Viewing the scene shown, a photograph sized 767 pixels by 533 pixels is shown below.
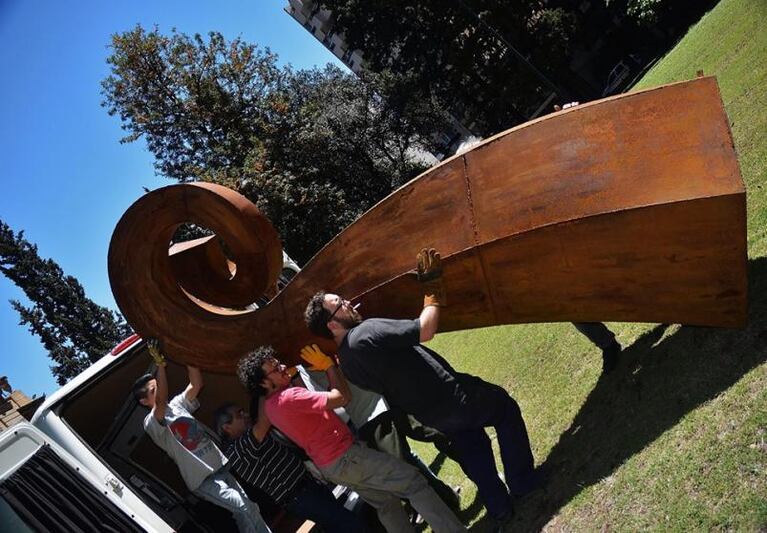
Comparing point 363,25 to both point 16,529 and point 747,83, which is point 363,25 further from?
point 16,529

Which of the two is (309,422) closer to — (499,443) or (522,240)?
(499,443)

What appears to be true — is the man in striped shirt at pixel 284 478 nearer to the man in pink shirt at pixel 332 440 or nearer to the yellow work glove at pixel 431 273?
the man in pink shirt at pixel 332 440

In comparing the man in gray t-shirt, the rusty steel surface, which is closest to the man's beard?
the rusty steel surface

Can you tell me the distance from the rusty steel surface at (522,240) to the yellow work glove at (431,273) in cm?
8

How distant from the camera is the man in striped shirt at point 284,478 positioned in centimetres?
462

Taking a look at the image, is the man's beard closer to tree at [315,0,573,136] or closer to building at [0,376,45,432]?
building at [0,376,45,432]

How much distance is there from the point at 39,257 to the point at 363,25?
18384mm

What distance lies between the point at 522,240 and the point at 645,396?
1281mm

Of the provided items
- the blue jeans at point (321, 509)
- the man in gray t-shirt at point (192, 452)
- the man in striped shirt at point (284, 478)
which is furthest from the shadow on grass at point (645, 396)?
the man in gray t-shirt at point (192, 452)

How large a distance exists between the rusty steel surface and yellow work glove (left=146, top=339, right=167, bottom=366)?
0.25ft

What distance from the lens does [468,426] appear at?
13.4 ft

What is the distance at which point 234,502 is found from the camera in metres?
4.75

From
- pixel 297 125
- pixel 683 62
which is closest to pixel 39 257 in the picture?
pixel 297 125

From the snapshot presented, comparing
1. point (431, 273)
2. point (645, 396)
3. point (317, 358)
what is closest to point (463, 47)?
point (431, 273)
